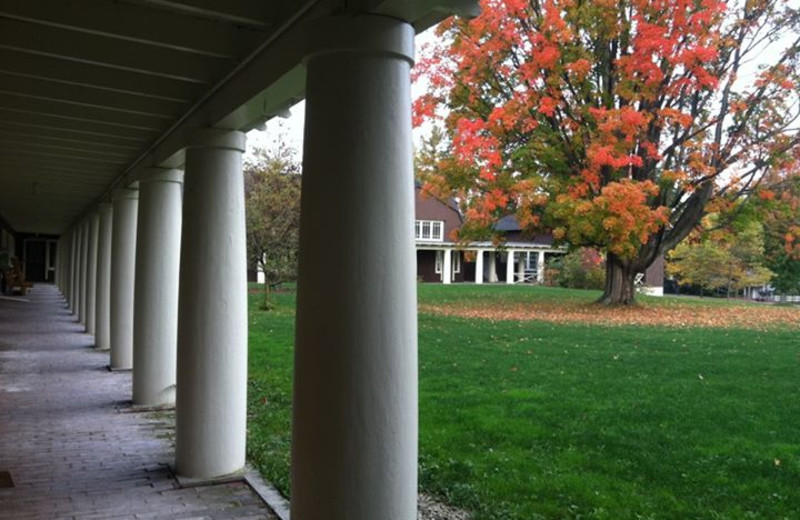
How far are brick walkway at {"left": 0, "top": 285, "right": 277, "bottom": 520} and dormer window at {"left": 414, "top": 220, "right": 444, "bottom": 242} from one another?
37.0 m

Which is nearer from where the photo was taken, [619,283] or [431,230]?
[619,283]

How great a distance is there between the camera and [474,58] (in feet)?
70.8

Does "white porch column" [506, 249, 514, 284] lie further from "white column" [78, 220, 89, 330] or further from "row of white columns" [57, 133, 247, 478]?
"row of white columns" [57, 133, 247, 478]

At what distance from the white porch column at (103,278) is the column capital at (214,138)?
7.87m

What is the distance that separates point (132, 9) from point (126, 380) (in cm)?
706

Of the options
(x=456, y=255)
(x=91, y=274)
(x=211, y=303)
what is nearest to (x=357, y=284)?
(x=211, y=303)

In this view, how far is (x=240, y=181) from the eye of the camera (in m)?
5.50

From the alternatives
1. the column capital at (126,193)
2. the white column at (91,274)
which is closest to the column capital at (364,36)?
the column capital at (126,193)

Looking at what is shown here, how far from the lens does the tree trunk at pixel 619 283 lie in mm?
22625

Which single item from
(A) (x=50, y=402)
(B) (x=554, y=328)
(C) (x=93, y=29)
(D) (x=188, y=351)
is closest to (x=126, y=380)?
(A) (x=50, y=402)

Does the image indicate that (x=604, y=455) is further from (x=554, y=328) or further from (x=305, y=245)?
(x=554, y=328)

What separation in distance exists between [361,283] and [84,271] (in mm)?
14903

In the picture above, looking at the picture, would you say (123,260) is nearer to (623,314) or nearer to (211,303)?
(211,303)

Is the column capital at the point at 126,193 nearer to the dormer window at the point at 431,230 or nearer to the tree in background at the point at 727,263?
the tree in background at the point at 727,263
